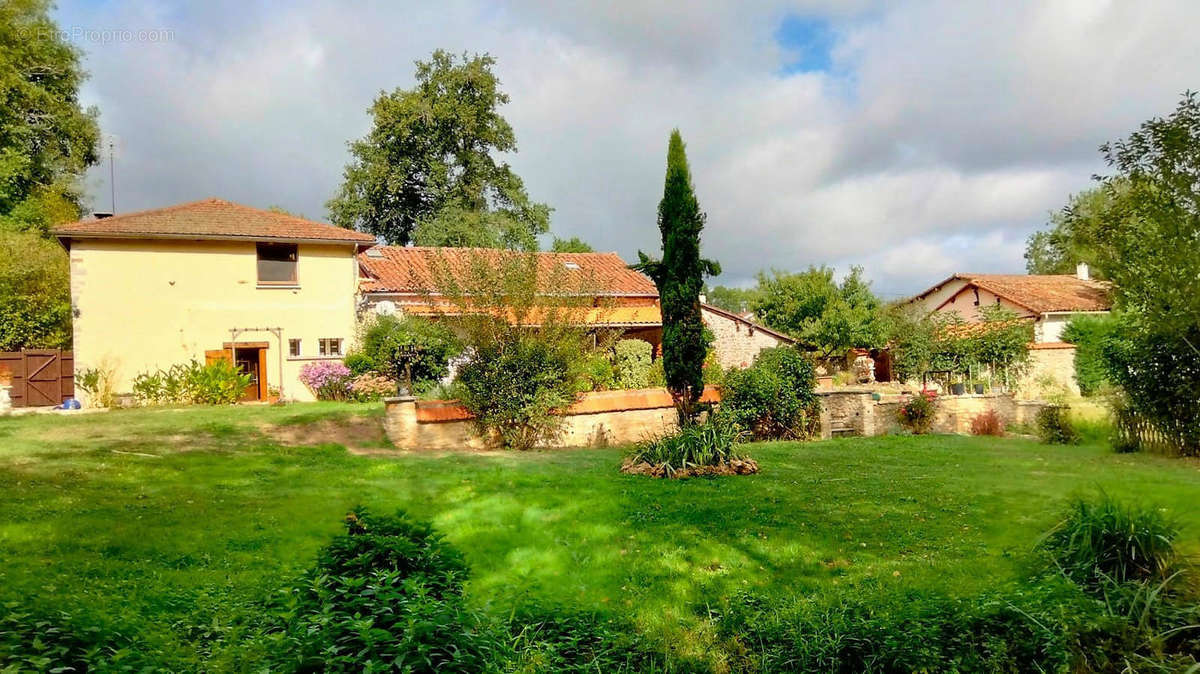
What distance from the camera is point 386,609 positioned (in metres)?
3.30

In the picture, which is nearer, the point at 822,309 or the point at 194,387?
the point at 194,387

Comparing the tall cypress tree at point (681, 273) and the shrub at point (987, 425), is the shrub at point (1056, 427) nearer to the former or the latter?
the shrub at point (987, 425)

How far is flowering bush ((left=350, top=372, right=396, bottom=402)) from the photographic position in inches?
816

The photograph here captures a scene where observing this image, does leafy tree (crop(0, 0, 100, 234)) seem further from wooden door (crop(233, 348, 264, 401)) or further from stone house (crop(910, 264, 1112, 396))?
stone house (crop(910, 264, 1112, 396))

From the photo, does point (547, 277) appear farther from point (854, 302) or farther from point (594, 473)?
point (854, 302)

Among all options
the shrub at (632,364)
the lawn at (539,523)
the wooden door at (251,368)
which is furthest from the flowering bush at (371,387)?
the lawn at (539,523)

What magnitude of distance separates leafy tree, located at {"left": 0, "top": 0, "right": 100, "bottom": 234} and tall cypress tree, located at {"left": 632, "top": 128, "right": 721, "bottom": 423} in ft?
90.5

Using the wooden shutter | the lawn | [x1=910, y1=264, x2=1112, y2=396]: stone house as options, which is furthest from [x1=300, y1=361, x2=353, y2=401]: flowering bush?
[x1=910, y1=264, x2=1112, y2=396]: stone house

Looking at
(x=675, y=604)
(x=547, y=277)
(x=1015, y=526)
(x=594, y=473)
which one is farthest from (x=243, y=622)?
(x=547, y=277)

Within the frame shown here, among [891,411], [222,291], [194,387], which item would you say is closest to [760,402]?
[891,411]

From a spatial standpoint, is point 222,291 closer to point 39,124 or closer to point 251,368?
point 251,368

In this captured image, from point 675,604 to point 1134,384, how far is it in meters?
12.0

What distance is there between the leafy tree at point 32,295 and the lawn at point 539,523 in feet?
55.7

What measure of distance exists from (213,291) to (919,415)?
21.8 meters
